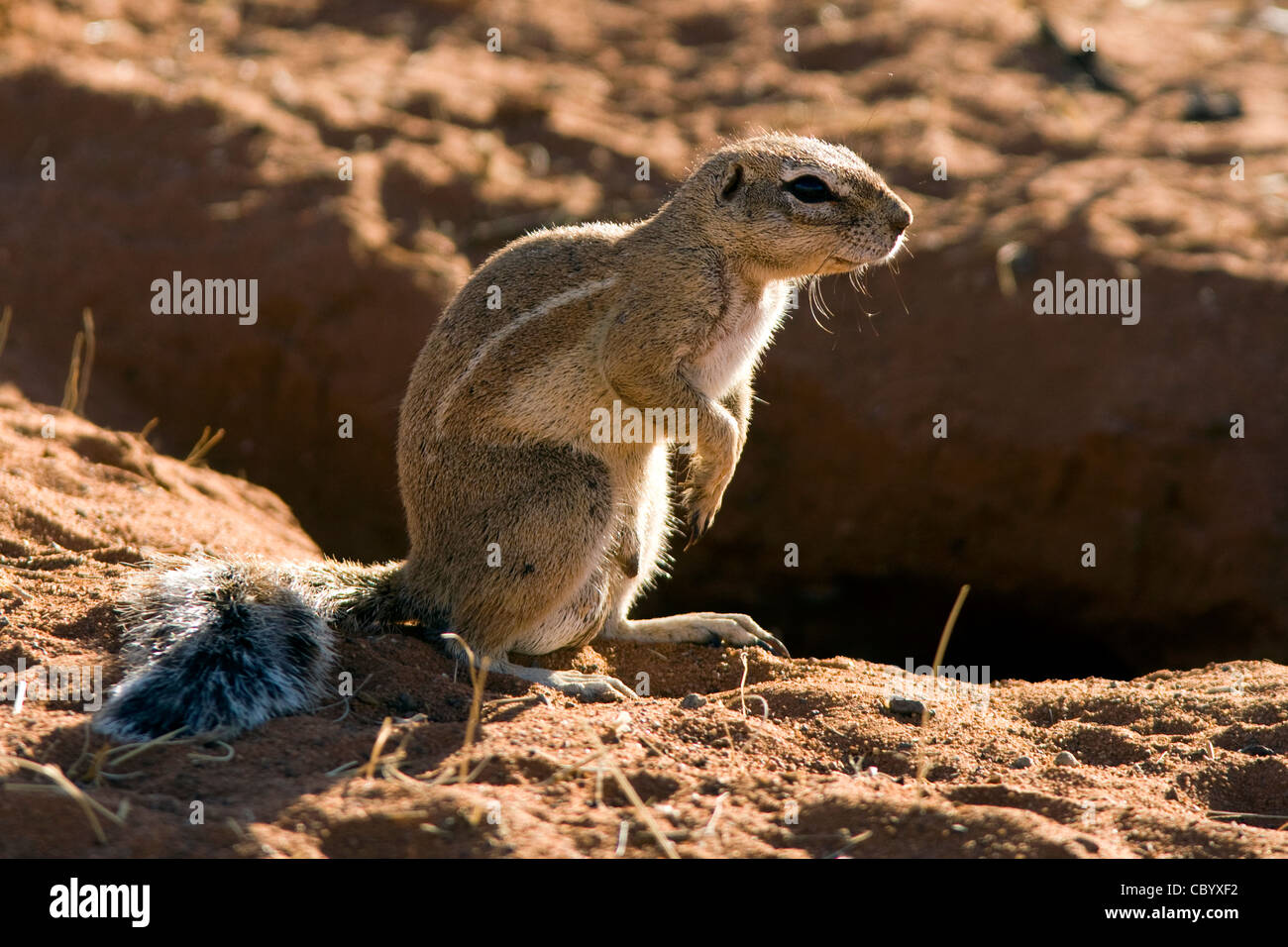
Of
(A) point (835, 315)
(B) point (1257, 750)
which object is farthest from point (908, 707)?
(A) point (835, 315)

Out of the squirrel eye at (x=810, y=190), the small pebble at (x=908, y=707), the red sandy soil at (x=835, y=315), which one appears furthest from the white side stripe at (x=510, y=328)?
the red sandy soil at (x=835, y=315)

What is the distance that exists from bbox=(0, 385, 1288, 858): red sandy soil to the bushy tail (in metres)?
0.11

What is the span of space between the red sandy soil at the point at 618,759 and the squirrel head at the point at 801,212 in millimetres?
1872

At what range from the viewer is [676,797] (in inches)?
156

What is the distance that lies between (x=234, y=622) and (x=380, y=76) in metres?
7.14

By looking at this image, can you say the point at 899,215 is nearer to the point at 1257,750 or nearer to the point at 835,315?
the point at 1257,750

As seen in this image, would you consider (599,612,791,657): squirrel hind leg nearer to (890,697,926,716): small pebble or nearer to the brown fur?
the brown fur

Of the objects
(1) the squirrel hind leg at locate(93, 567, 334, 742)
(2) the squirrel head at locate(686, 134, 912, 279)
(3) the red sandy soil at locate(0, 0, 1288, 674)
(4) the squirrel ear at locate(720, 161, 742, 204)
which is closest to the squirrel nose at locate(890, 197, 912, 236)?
(2) the squirrel head at locate(686, 134, 912, 279)

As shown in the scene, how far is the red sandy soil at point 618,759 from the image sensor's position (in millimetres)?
3564

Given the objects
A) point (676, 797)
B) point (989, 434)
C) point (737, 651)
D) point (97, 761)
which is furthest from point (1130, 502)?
point (97, 761)

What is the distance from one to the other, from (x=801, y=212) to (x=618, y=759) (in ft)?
8.46

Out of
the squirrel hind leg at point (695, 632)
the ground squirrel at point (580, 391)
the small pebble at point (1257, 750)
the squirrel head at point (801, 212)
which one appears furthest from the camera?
the squirrel hind leg at point (695, 632)

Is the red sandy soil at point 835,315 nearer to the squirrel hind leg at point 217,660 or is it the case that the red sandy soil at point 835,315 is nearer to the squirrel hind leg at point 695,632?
the squirrel hind leg at point 695,632

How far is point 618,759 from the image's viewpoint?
417cm
